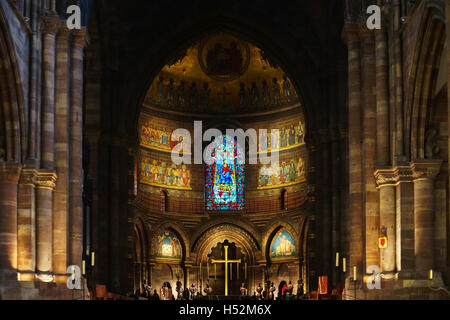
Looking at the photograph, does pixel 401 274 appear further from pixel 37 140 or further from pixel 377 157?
pixel 37 140

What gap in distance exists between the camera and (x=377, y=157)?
123 ft

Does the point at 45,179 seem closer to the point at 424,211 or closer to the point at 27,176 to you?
the point at 27,176

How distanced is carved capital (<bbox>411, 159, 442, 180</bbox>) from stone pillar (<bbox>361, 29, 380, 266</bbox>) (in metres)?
2.65

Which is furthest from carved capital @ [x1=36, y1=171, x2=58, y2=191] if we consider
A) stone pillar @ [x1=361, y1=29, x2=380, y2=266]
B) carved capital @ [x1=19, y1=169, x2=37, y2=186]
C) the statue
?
the statue

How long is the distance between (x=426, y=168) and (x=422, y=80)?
9.42ft

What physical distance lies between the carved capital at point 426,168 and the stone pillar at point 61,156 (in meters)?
12.6

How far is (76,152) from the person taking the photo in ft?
133

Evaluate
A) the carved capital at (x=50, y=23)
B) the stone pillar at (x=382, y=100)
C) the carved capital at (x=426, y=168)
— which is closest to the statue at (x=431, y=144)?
the carved capital at (x=426, y=168)

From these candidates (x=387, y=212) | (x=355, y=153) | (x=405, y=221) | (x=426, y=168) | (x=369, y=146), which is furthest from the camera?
(x=355, y=153)

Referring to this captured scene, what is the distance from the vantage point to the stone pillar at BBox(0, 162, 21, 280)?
118 ft

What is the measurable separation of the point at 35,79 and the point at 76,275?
7.14m

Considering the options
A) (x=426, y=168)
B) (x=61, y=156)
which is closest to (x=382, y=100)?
(x=426, y=168)

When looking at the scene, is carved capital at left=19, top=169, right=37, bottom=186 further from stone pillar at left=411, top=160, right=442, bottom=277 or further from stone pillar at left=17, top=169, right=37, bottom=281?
stone pillar at left=411, top=160, right=442, bottom=277

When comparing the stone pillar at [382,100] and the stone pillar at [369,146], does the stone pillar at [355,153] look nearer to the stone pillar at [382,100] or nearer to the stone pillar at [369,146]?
the stone pillar at [369,146]
